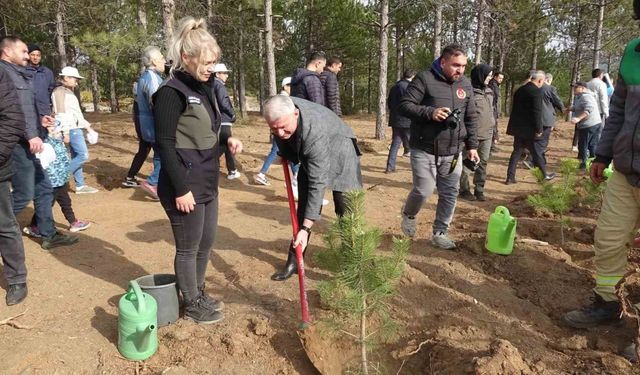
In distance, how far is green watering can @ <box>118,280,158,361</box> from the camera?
2.54 metres

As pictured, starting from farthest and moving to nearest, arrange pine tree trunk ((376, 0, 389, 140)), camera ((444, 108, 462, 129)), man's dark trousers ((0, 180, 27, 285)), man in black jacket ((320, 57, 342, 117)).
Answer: pine tree trunk ((376, 0, 389, 140)) → man in black jacket ((320, 57, 342, 117)) → camera ((444, 108, 462, 129)) → man's dark trousers ((0, 180, 27, 285))

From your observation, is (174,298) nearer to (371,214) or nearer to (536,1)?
(371,214)

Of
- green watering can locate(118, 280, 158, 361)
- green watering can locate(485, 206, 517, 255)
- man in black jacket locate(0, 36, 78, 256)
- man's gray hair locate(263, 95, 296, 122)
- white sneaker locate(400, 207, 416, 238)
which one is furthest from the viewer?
white sneaker locate(400, 207, 416, 238)

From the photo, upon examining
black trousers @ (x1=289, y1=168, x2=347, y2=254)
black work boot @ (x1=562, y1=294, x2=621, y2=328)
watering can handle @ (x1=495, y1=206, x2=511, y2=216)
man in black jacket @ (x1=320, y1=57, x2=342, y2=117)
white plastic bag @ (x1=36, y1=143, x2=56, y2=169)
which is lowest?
black work boot @ (x1=562, y1=294, x2=621, y2=328)

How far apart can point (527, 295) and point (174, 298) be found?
2486 mm

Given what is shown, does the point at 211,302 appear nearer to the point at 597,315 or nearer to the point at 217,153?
the point at 217,153

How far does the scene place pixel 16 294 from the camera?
10.4 ft

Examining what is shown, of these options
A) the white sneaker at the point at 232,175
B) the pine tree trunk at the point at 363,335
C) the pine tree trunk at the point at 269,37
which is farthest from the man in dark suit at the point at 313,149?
Result: the pine tree trunk at the point at 269,37

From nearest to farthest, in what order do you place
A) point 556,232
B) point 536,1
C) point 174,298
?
point 174,298 < point 556,232 < point 536,1

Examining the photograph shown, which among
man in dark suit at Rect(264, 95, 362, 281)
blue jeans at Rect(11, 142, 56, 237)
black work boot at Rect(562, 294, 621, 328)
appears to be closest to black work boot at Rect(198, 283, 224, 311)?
man in dark suit at Rect(264, 95, 362, 281)

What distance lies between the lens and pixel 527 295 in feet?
10.9

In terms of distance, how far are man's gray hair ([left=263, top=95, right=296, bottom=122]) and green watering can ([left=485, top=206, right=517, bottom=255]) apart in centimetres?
221

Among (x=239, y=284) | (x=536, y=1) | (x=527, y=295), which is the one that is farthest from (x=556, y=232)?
(x=536, y=1)

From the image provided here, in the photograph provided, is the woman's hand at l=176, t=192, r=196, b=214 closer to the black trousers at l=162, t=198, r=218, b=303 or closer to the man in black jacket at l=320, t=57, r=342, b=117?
the black trousers at l=162, t=198, r=218, b=303
